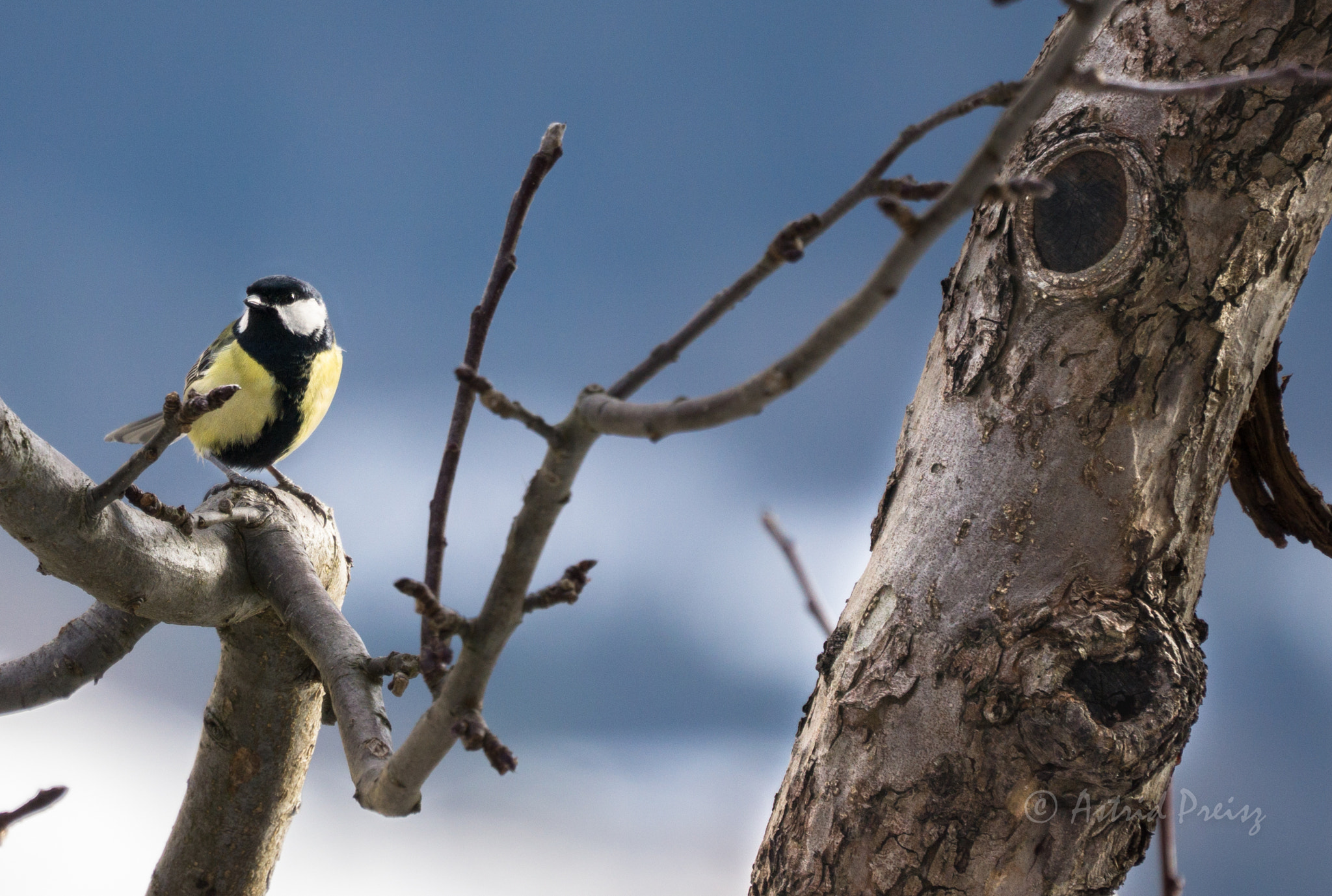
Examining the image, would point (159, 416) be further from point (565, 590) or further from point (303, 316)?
point (565, 590)

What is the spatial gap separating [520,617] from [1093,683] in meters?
0.74

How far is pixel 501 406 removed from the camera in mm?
533

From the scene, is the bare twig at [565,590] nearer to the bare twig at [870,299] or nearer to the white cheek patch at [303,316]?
the bare twig at [870,299]

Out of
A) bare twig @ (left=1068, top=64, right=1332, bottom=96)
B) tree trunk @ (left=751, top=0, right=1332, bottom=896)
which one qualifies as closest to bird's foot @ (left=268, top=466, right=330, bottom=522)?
tree trunk @ (left=751, top=0, right=1332, bottom=896)

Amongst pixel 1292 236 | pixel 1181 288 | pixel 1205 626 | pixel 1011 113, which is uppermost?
pixel 1292 236

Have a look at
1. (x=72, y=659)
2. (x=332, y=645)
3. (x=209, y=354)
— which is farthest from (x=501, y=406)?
(x=209, y=354)

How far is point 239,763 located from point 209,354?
904 mm

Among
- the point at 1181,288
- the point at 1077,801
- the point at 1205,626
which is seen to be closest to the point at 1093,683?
the point at 1077,801

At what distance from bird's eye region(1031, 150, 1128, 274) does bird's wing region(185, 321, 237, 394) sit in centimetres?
151

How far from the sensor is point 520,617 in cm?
59

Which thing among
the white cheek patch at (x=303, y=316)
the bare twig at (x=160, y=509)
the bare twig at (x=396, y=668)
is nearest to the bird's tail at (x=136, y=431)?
the white cheek patch at (x=303, y=316)

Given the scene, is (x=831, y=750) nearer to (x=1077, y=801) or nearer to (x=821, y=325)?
(x=1077, y=801)

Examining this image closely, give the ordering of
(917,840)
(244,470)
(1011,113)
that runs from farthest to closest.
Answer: (244,470)
(917,840)
(1011,113)

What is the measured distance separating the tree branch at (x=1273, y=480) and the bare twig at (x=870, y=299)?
1.13 metres
